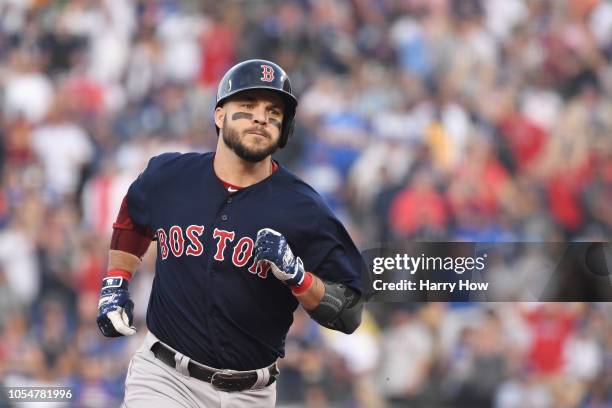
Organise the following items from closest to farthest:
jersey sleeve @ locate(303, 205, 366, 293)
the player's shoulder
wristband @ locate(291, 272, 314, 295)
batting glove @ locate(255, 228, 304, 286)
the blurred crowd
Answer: batting glove @ locate(255, 228, 304, 286) → wristband @ locate(291, 272, 314, 295) → jersey sleeve @ locate(303, 205, 366, 293) → the player's shoulder → the blurred crowd

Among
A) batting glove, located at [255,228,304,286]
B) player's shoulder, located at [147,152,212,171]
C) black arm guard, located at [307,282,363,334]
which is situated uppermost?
player's shoulder, located at [147,152,212,171]

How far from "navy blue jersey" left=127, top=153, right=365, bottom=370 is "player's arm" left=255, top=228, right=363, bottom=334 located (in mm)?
83

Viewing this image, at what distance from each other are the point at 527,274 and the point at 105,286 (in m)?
3.02

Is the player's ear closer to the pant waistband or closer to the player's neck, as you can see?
the player's neck

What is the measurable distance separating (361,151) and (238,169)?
5.20 metres

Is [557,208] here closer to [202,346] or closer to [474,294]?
[474,294]

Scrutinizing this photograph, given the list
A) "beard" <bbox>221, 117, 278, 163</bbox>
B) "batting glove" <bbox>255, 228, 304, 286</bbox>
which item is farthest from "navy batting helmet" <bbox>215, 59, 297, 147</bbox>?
"batting glove" <bbox>255, 228, 304, 286</bbox>

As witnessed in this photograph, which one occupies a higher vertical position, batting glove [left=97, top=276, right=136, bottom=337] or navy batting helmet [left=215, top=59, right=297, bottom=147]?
navy batting helmet [left=215, top=59, right=297, bottom=147]

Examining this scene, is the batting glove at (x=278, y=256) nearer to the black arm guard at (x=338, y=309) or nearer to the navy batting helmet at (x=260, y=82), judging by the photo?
the black arm guard at (x=338, y=309)

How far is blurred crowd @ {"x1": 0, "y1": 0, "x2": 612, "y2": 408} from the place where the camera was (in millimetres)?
8422

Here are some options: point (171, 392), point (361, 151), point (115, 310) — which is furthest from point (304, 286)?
point (361, 151)

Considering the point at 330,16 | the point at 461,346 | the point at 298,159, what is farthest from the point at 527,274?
the point at 330,16

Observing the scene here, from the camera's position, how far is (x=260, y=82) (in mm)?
4086

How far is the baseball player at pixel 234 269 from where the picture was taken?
403cm
